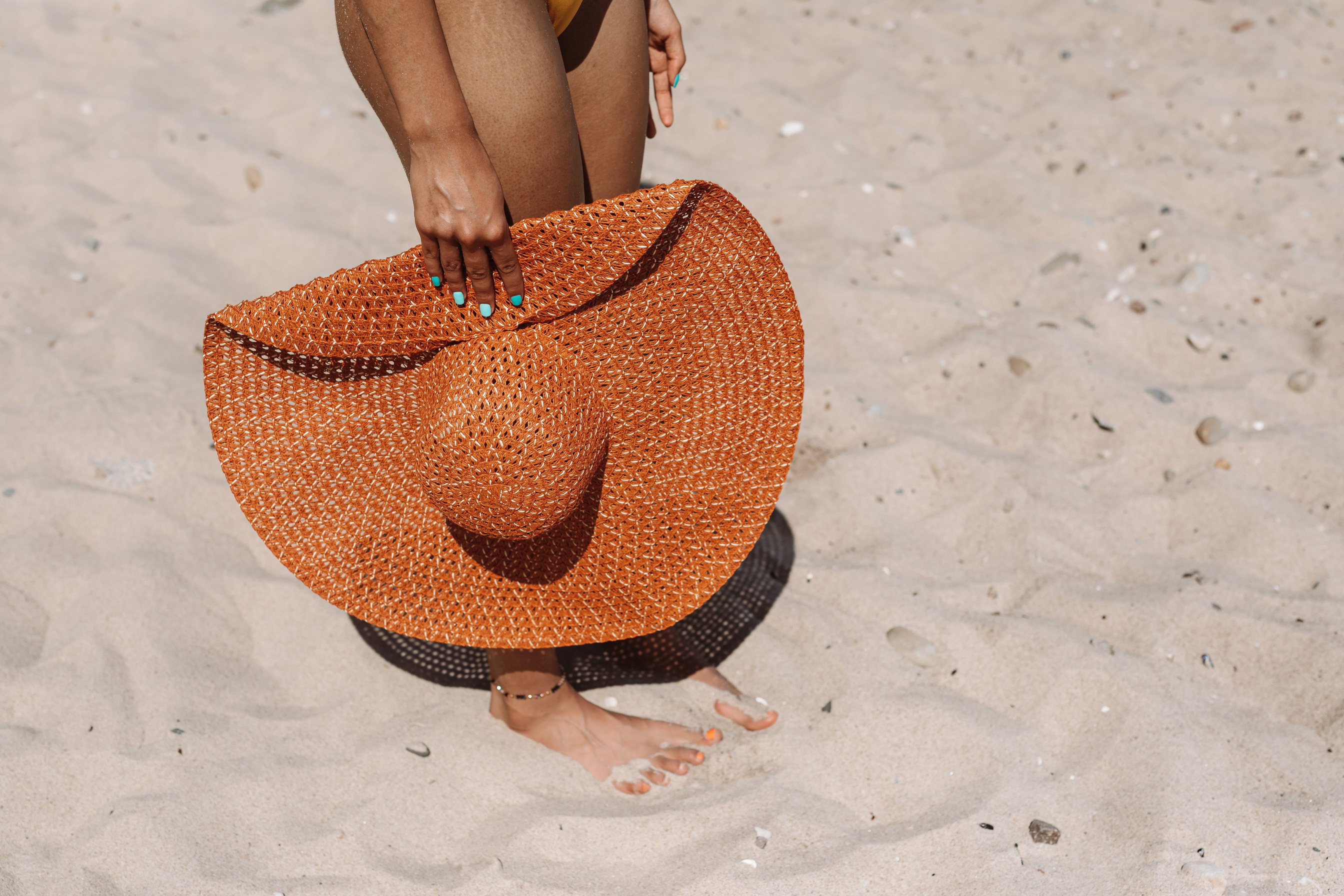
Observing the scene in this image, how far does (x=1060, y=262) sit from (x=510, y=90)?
2208 millimetres

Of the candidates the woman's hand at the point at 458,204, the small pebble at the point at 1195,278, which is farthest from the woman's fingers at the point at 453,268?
the small pebble at the point at 1195,278

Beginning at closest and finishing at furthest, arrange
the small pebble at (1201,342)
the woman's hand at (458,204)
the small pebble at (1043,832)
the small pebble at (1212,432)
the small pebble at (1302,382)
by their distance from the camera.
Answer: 1. the woman's hand at (458,204)
2. the small pebble at (1043,832)
3. the small pebble at (1212,432)
4. the small pebble at (1302,382)
5. the small pebble at (1201,342)

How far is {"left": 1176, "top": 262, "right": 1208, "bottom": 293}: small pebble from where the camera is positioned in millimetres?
2752

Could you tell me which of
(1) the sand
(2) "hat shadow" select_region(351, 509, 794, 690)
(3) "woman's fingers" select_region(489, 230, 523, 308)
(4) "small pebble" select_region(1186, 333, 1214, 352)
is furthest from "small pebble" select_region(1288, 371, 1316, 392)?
(3) "woman's fingers" select_region(489, 230, 523, 308)

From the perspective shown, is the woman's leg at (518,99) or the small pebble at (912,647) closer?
the woman's leg at (518,99)

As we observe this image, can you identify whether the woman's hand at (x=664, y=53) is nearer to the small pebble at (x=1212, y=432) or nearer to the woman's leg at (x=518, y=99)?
the woman's leg at (x=518, y=99)

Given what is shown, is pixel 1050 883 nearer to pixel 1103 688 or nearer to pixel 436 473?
pixel 1103 688

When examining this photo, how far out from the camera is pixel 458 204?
1155 mm

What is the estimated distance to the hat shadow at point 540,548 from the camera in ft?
5.02

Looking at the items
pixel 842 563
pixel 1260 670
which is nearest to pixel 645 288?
pixel 842 563

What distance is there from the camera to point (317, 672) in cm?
190

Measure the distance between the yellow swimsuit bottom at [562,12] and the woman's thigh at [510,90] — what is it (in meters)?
0.07

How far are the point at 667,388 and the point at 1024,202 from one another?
2.16 metres

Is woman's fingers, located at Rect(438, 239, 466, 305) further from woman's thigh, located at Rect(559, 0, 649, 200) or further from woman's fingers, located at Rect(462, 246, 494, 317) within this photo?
woman's thigh, located at Rect(559, 0, 649, 200)
